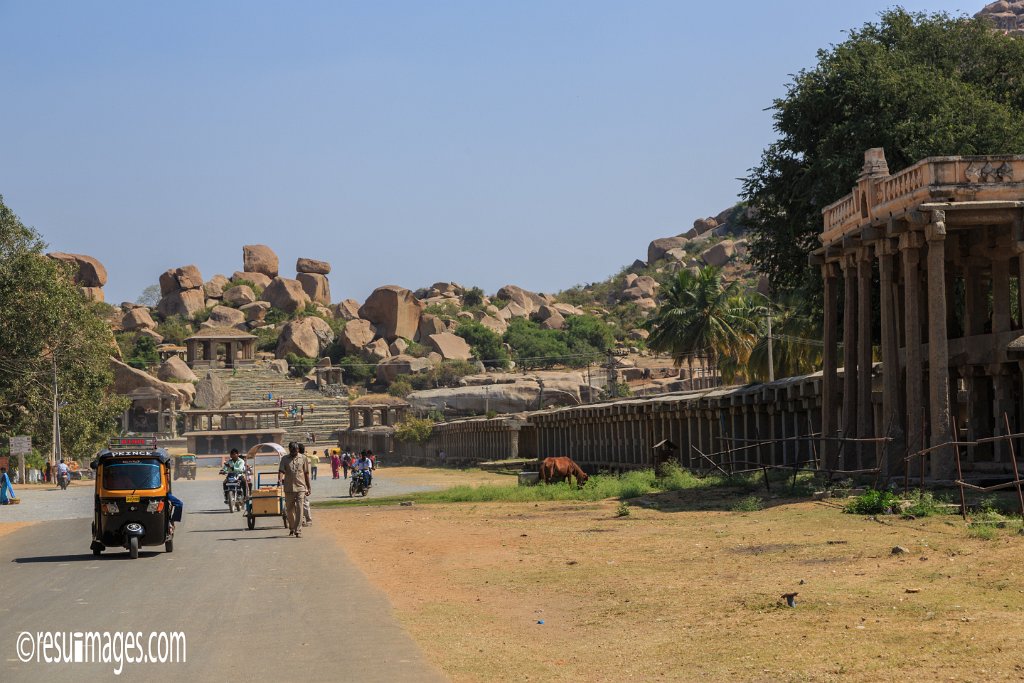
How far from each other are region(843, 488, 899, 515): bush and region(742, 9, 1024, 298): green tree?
17.0 meters

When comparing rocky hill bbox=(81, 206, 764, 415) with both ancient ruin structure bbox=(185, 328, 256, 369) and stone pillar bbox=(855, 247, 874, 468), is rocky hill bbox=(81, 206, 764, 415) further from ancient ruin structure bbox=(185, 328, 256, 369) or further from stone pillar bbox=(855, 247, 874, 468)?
stone pillar bbox=(855, 247, 874, 468)

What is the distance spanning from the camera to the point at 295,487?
24.6m

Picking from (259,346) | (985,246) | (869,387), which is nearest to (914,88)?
(985,246)

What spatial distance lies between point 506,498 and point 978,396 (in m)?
12.3

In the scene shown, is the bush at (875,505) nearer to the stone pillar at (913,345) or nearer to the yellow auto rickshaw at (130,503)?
the stone pillar at (913,345)

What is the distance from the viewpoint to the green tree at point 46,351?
61188 mm

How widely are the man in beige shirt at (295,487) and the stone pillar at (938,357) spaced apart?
1219 cm

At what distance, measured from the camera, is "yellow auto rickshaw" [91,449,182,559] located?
20.4 m

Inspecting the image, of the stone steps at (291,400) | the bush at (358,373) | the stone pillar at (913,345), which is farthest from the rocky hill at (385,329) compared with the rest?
the stone pillar at (913,345)

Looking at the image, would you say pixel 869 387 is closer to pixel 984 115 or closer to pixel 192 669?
pixel 984 115

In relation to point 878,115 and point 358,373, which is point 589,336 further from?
point 878,115

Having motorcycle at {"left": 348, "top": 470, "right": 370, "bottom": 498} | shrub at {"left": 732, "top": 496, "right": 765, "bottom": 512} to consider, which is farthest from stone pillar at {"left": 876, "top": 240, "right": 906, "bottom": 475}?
motorcycle at {"left": 348, "top": 470, "right": 370, "bottom": 498}

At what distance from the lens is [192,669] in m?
10.4

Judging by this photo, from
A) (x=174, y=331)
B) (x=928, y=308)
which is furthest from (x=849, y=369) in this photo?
(x=174, y=331)
